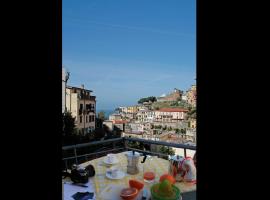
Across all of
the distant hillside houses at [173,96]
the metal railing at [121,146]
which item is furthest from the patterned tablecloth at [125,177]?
the distant hillside houses at [173,96]

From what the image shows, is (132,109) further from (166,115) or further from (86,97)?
(86,97)

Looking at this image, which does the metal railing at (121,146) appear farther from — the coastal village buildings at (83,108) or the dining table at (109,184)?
the coastal village buildings at (83,108)

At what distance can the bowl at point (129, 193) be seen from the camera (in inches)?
48.6

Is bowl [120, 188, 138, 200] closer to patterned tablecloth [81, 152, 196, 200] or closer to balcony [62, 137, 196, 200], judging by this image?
patterned tablecloth [81, 152, 196, 200]

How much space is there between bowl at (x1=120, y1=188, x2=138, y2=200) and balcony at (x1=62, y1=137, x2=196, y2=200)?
30 cm

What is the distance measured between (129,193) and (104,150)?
4.65 ft

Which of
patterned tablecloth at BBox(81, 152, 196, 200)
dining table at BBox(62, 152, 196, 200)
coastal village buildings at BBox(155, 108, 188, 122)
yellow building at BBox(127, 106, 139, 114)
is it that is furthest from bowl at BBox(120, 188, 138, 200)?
yellow building at BBox(127, 106, 139, 114)

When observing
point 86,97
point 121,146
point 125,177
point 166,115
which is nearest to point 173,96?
point 166,115

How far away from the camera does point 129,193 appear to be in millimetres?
1265
